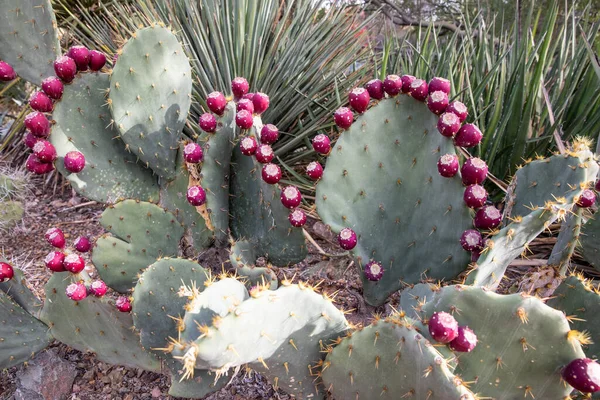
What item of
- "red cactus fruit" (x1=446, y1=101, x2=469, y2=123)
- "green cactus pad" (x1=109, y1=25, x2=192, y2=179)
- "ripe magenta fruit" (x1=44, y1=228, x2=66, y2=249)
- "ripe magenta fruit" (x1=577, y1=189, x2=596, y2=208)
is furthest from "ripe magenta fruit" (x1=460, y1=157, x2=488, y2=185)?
"ripe magenta fruit" (x1=44, y1=228, x2=66, y2=249)

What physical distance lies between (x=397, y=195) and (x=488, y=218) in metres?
0.33

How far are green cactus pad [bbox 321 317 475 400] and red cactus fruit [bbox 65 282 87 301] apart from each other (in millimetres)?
802

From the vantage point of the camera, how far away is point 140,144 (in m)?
1.89

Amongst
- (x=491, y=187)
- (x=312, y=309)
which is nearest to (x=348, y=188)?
(x=312, y=309)

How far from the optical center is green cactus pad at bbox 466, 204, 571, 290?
1.20 m

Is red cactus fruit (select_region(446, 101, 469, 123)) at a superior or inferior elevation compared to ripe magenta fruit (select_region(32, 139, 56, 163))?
superior

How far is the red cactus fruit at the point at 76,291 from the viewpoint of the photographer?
1482mm

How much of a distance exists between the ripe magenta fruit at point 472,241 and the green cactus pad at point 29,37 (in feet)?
6.38

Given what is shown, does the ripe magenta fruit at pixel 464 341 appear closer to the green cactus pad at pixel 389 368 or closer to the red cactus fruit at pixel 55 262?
the green cactus pad at pixel 389 368

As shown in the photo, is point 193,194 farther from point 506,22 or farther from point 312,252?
point 506,22

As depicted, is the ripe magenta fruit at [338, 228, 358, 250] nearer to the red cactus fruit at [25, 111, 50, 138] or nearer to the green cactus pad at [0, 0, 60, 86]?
the red cactus fruit at [25, 111, 50, 138]

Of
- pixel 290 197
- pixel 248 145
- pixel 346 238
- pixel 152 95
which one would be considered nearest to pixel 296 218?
pixel 290 197

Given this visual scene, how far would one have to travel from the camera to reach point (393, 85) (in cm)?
156

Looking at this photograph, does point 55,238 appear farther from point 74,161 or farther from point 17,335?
point 17,335
